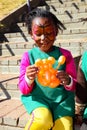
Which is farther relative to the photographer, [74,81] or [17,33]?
[17,33]

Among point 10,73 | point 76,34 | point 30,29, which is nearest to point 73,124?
point 30,29

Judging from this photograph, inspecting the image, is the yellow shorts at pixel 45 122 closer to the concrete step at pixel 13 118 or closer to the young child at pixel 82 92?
the young child at pixel 82 92

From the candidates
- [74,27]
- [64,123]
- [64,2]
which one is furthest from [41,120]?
[64,2]

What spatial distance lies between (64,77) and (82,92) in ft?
0.78

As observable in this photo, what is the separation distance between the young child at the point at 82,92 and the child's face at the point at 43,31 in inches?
13.3

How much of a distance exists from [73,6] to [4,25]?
6.54 ft

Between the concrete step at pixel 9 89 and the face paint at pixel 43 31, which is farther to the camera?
the concrete step at pixel 9 89

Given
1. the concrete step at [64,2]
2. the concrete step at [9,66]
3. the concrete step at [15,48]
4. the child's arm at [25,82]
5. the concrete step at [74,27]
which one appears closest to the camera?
the child's arm at [25,82]

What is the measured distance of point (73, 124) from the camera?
2959mm

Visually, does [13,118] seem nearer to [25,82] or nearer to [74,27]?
[25,82]

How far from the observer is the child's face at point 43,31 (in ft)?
9.67

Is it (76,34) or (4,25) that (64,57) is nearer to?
(76,34)

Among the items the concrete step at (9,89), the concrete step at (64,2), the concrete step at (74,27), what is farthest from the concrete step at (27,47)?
the concrete step at (64,2)

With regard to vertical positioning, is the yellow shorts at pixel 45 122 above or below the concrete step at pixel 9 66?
above
